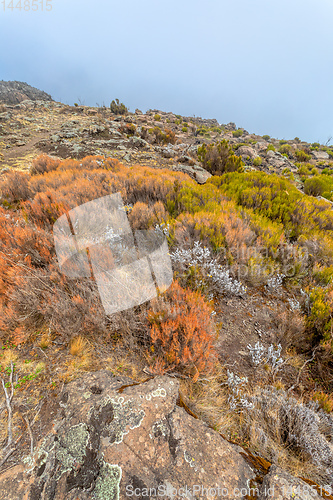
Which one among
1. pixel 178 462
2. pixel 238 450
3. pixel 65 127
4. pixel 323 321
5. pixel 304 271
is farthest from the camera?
pixel 65 127

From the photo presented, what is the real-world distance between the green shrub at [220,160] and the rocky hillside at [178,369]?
577 centimetres

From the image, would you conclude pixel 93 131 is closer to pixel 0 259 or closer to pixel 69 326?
pixel 0 259

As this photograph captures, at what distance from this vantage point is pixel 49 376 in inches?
80.7

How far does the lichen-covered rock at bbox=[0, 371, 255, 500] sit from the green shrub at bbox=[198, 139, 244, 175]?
9.83 metres

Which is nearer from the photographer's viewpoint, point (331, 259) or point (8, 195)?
point (331, 259)

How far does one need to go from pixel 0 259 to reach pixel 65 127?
16.2m

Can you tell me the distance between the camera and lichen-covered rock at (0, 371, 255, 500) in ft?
4.36

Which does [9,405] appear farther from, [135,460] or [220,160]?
[220,160]

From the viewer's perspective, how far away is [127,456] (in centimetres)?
144

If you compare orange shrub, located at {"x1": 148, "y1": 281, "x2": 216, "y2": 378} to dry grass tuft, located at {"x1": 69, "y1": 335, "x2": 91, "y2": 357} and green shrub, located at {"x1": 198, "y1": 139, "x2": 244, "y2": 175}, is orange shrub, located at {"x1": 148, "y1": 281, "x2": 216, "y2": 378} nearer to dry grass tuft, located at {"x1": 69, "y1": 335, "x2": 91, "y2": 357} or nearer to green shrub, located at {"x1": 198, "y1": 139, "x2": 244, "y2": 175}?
dry grass tuft, located at {"x1": 69, "y1": 335, "x2": 91, "y2": 357}

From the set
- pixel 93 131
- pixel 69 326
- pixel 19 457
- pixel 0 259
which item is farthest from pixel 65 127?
pixel 19 457

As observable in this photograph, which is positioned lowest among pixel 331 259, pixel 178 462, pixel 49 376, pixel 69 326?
pixel 49 376

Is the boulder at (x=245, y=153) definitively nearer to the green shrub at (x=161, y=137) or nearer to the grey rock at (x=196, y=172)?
the green shrub at (x=161, y=137)

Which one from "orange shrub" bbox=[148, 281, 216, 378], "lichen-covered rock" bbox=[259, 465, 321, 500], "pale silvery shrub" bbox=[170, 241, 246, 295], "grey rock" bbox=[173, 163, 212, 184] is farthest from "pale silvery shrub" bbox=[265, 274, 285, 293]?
"grey rock" bbox=[173, 163, 212, 184]
